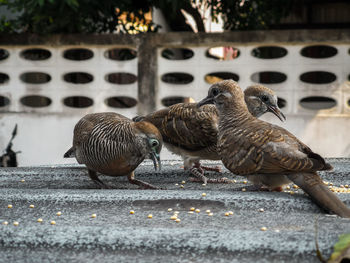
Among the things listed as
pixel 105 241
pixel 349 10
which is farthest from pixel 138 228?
pixel 349 10

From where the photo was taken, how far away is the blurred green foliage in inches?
242

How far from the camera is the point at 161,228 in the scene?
7.27ft

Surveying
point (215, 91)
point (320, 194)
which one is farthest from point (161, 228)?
point (215, 91)

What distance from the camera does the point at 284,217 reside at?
247 centimetres

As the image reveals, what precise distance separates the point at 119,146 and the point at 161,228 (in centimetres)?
117

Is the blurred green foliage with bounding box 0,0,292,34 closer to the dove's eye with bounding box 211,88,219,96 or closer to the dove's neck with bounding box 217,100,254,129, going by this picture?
the dove's eye with bounding box 211,88,219,96

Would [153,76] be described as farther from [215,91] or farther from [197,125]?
[215,91]

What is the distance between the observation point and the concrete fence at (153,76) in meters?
6.28

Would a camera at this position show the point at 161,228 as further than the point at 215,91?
No

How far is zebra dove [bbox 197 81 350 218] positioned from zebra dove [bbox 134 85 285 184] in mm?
348

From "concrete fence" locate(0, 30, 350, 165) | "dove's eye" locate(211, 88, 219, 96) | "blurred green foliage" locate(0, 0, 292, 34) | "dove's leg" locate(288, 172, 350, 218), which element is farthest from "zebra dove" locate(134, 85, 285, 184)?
"concrete fence" locate(0, 30, 350, 165)

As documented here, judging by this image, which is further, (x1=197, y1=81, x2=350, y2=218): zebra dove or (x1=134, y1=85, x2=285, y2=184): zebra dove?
(x1=134, y1=85, x2=285, y2=184): zebra dove

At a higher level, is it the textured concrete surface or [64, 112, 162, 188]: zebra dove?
[64, 112, 162, 188]: zebra dove

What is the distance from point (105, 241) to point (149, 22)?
594cm
